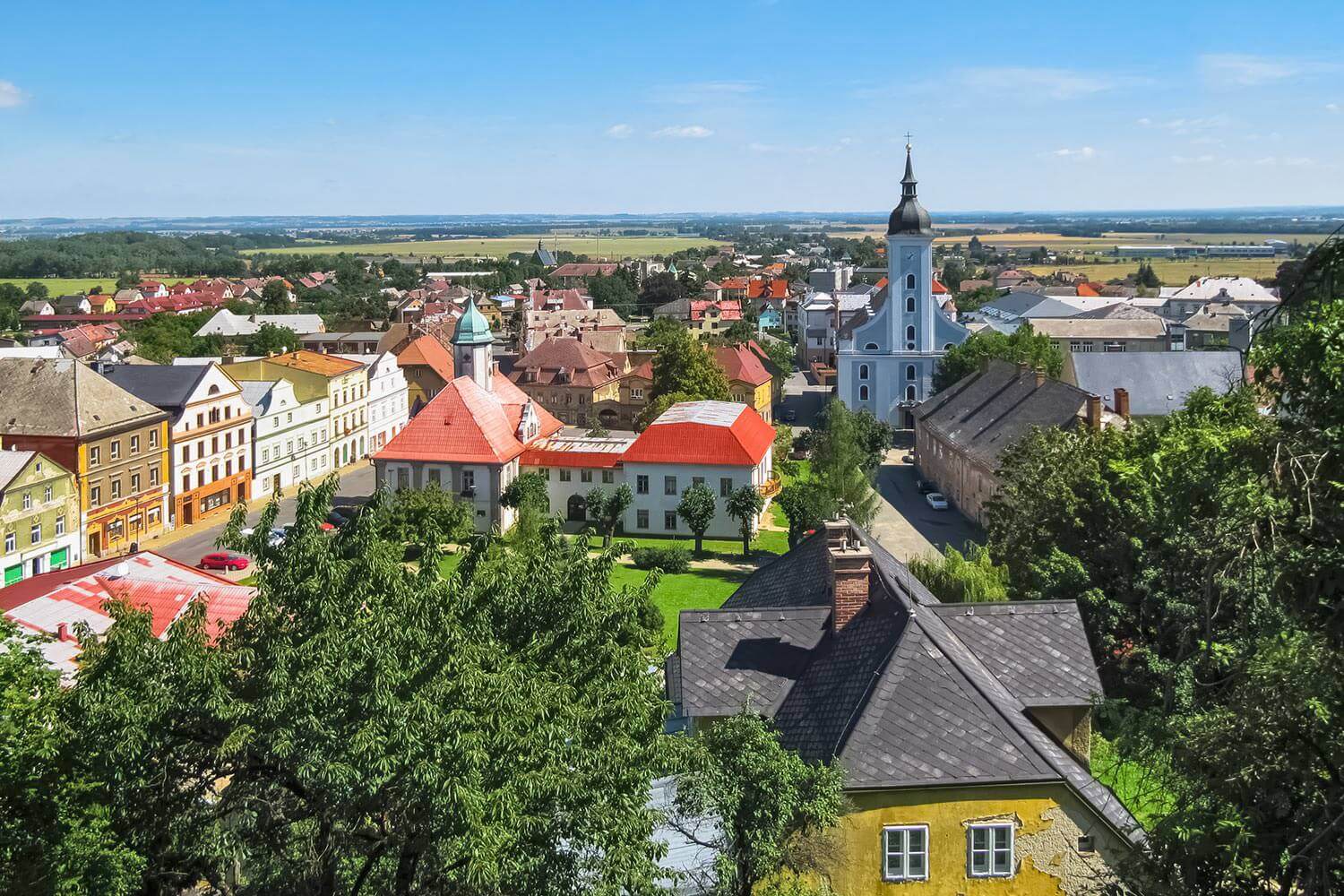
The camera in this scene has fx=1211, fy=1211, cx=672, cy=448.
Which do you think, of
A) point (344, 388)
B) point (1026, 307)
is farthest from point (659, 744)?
point (1026, 307)

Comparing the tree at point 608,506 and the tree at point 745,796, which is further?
the tree at point 608,506

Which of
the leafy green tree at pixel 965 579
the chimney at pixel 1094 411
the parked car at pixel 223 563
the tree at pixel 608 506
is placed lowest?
the parked car at pixel 223 563

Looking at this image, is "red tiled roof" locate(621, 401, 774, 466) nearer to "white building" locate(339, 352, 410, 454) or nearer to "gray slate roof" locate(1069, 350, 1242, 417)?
"gray slate roof" locate(1069, 350, 1242, 417)

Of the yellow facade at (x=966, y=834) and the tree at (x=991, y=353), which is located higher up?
the tree at (x=991, y=353)

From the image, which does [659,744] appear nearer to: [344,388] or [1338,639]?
[1338,639]

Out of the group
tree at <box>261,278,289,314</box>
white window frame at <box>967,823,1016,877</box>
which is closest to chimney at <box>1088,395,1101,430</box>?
white window frame at <box>967,823,1016,877</box>

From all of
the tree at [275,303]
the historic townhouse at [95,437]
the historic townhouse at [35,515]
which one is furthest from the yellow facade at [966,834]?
the tree at [275,303]

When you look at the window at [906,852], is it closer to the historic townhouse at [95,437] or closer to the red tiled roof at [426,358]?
the historic townhouse at [95,437]
